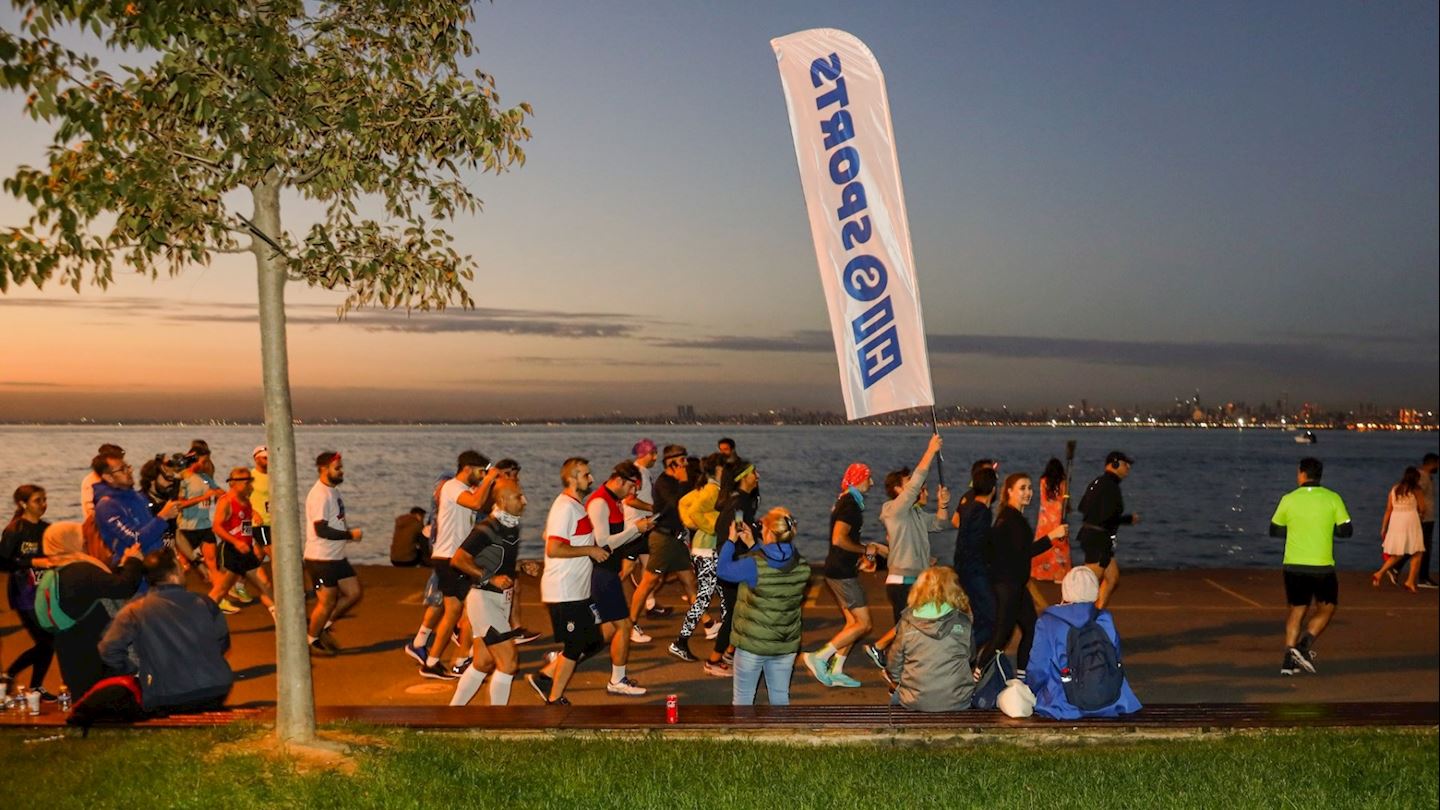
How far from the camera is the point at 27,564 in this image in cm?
1011

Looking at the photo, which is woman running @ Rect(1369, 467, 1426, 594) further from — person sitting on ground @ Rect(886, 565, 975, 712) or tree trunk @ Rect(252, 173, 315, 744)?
tree trunk @ Rect(252, 173, 315, 744)

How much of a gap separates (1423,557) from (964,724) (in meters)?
11.6

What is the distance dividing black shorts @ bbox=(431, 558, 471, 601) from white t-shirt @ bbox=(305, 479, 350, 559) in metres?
1.36

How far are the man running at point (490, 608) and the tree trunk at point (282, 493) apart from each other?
1610 millimetres

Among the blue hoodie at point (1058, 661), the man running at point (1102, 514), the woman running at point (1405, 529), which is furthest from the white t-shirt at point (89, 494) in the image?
the woman running at point (1405, 529)

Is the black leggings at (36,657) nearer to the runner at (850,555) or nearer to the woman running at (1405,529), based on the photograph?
the runner at (850,555)

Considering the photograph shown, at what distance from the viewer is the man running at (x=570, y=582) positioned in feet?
30.9

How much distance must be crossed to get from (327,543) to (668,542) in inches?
128

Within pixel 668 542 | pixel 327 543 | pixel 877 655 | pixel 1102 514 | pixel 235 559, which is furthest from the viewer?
pixel 235 559

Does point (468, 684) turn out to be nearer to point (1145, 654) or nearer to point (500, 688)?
point (500, 688)

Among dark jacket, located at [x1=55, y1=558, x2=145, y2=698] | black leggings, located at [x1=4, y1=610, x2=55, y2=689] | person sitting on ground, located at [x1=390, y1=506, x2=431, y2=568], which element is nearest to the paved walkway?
person sitting on ground, located at [x1=390, y1=506, x2=431, y2=568]

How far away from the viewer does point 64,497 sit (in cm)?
5803

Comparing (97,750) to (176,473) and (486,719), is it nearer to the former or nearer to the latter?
(486,719)

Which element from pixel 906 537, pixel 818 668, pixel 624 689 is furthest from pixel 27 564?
pixel 906 537
